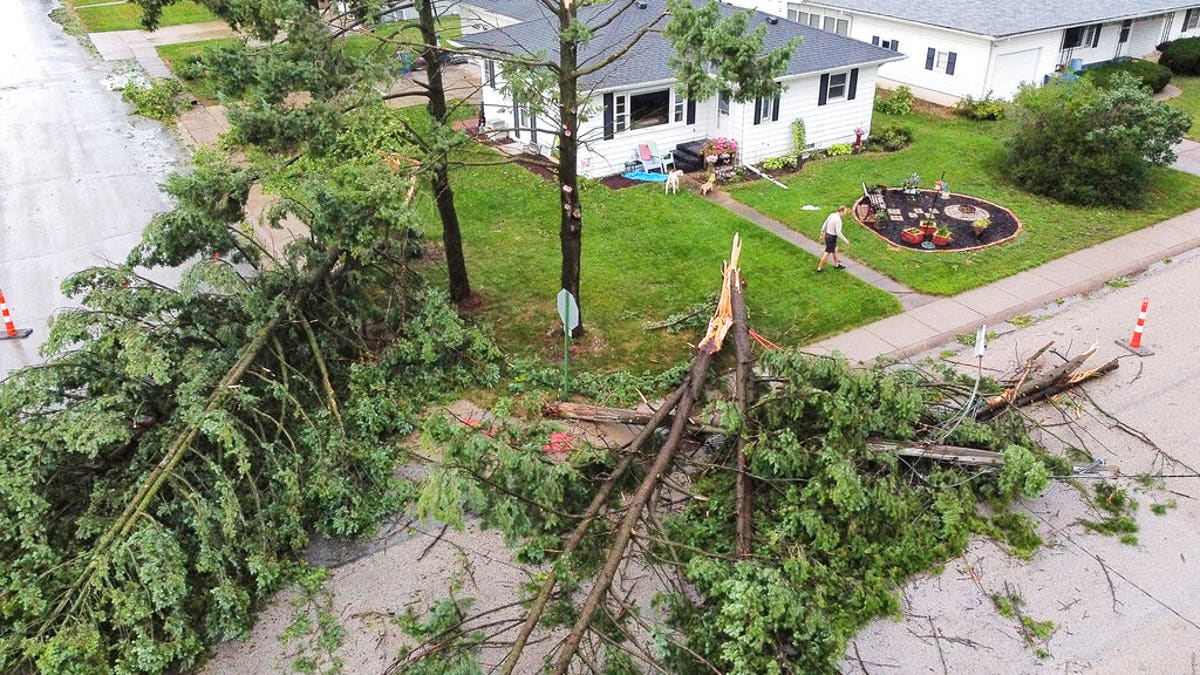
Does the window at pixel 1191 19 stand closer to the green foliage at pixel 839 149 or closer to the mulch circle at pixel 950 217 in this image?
the green foliage at pixel 839 149

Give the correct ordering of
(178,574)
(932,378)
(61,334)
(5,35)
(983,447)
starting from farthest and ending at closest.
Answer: (5,35)
(932,378)
(983,447)
(61,334)
(178,574)

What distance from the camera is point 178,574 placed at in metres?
7.21

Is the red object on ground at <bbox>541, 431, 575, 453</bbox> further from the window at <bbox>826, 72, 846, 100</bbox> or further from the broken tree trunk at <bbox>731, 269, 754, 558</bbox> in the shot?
the window at <bbox>826, 72, 846, 100</bbox>

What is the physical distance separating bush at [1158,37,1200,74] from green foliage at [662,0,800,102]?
2627 cm

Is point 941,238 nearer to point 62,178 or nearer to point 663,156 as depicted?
point 663,156

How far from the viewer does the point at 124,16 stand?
38.8 metres

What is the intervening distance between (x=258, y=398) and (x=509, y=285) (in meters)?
6.44

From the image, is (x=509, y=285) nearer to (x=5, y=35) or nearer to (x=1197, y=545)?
(x=1197, y=545)

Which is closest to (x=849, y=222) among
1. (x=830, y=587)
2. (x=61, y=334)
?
(x=830, y=587)

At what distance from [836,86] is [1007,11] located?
8753mm

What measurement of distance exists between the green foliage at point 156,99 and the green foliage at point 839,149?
757 inches

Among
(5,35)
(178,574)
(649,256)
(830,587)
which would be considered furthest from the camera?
(5,35)

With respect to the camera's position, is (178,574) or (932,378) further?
(932,378)

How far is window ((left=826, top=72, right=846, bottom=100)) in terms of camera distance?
68.6 ft
